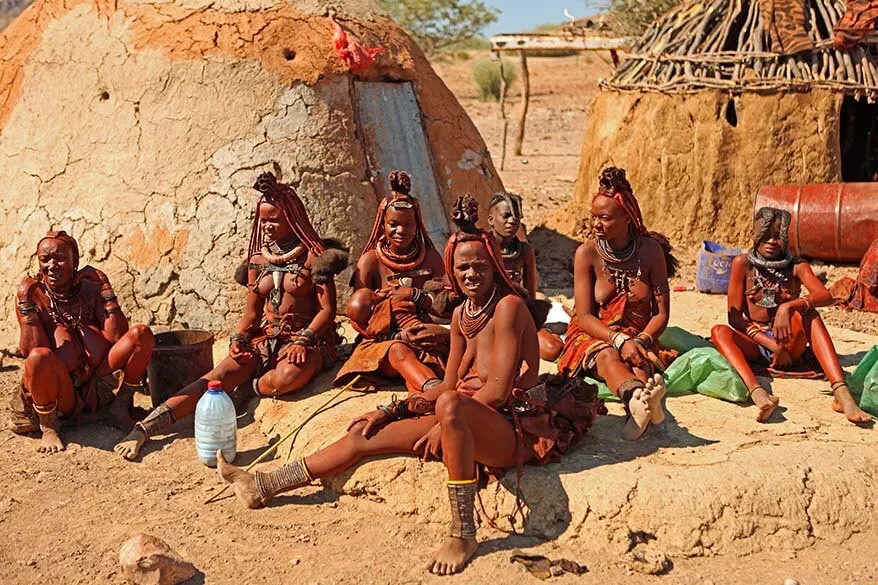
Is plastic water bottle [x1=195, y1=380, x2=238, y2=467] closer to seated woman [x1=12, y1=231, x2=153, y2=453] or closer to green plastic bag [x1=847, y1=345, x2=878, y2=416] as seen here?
seated woman [x1=12, y1=231, x2=153, y2=453]

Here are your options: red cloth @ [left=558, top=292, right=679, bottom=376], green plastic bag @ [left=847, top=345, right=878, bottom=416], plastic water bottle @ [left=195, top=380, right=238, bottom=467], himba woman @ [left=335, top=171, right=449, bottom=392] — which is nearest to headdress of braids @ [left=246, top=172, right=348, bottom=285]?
himba woman @ [left=335, top=171, right=449, bottom=392]

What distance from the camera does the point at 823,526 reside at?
3951 millimetres

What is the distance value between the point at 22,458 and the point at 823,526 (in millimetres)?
3816

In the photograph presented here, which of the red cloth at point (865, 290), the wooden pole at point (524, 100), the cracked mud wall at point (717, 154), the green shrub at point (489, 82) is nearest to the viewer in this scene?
the red cloth at point (865, 290)

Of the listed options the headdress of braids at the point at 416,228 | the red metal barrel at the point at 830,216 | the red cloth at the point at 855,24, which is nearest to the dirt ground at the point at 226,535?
the headdress of braids at the point at 416,228

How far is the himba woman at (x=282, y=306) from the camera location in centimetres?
521

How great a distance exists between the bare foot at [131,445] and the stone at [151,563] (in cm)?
117

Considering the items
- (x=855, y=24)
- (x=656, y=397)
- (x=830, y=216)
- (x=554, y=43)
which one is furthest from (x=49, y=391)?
(x=554, y=43)

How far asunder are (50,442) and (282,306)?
1385mm

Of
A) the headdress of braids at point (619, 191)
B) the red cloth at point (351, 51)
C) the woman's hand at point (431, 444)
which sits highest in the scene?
the red cloth at point (351, 51)

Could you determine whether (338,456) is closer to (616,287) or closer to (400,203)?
(400,203)

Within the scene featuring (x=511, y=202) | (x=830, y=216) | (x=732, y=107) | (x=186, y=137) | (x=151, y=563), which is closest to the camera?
(x=151, y=563)

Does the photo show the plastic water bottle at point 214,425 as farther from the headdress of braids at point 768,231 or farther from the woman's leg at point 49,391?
the headdress of braids at point 768,231

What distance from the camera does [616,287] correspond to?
16.9 ft
